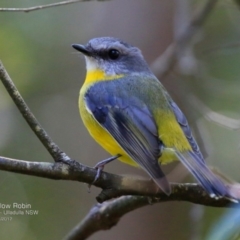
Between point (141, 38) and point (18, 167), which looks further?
point (141, 38)

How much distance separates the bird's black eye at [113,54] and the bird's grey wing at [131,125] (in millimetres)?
398

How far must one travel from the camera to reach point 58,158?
2.35 m

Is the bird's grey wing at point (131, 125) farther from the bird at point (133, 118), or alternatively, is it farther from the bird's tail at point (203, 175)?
the bird's tail at point (203, 175)

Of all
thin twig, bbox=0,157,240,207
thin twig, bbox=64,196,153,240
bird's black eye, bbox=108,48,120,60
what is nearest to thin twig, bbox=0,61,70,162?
thin twig, bbox=0,157,240,207

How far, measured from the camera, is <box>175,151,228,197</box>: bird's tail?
2516 mm

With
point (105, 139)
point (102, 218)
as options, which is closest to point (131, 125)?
point (105, 139)

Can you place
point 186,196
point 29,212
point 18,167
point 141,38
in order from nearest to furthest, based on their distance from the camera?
point 18,167, point 186,196, point 29,212, point 141,38

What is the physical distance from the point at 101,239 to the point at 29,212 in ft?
2.93

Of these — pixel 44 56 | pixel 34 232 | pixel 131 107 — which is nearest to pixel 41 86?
pixel 44 56

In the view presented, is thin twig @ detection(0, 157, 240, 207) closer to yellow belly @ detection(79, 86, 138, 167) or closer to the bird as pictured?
the bird

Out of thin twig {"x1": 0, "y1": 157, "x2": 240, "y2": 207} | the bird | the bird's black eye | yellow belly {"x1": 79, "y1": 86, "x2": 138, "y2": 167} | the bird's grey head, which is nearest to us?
thin twig {"x1": 0, "y1": 157, "x2": 240, "y2": 207}

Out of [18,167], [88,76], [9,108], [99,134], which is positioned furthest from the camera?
[9,108]

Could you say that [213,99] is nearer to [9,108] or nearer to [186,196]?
[9,108]

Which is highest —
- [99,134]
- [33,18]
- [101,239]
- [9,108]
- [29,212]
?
[33,18]
